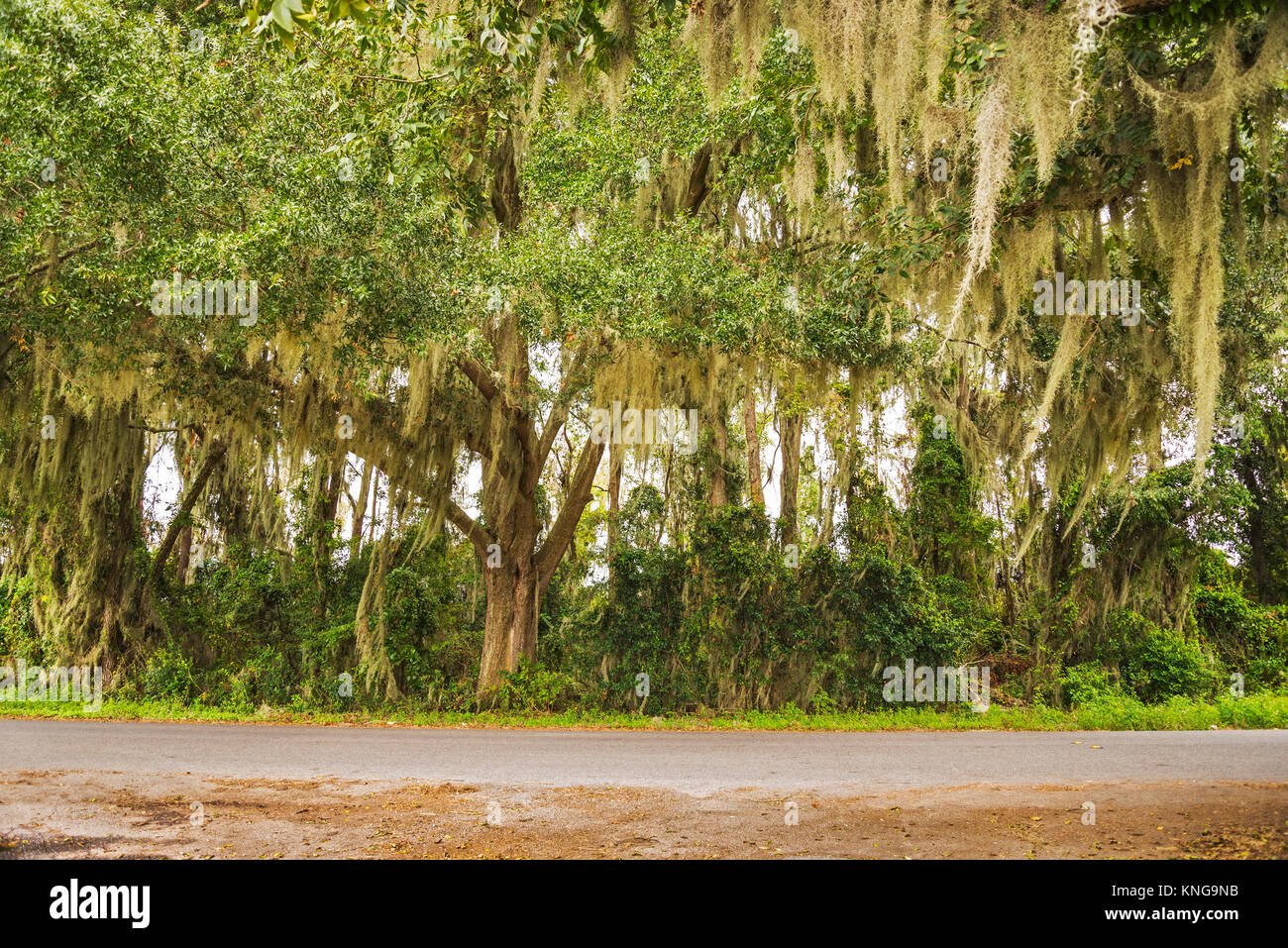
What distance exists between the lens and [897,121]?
5.54m

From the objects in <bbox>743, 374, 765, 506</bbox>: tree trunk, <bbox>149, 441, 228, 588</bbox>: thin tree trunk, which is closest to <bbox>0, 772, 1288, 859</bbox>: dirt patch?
<bbox>149, 441, 228, 588</bbox>: thin tree trunk

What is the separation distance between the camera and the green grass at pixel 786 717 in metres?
10.5

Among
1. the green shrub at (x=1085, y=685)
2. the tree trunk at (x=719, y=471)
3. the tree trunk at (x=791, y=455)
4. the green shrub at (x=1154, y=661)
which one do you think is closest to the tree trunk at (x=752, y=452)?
the tree trunk at (x=791, y=455)

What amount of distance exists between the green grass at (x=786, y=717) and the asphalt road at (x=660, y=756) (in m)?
1.07

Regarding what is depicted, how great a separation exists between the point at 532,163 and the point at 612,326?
7.89ft

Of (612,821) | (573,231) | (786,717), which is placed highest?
(573,231)

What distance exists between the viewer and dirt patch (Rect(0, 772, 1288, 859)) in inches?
137

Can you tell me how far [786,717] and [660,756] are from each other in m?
4.72

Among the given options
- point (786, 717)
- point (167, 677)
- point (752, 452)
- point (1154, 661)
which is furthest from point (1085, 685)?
point (167, 677)

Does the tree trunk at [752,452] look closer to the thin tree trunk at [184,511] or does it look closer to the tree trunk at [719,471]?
the tree trunk at [719,471]

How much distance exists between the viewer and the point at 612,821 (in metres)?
4.05

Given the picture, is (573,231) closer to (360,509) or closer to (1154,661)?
(360,509)

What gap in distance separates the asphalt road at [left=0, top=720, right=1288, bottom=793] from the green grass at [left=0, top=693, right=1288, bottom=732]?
1066mm

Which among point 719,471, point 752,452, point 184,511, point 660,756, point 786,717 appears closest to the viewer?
point 660,756
